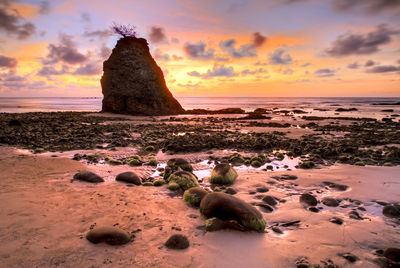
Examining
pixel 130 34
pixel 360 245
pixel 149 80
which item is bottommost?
pixel 360 245

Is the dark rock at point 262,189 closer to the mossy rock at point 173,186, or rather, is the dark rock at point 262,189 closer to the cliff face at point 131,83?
the mossy rock at point 173,186

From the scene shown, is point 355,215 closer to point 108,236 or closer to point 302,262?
point 302,262

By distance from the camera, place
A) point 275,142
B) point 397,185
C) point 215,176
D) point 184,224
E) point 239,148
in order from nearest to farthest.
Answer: point 184,224, point 397,185, point 215,176, point 239,148, point 275,142

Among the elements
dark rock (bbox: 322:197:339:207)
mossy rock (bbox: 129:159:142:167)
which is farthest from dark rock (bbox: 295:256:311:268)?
mossy rock (bbox: 129:159:142:167)

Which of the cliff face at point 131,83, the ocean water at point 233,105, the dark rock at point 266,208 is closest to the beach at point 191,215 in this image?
the dark rock at point 266,208

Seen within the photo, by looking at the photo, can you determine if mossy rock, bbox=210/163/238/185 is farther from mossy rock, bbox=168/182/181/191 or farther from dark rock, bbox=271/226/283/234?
dark rock, bbox=271/226/283/234

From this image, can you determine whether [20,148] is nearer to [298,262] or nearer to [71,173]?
[71,173]

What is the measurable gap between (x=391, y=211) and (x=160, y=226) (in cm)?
413

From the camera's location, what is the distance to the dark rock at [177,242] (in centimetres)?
324

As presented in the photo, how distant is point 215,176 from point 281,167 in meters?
2.67

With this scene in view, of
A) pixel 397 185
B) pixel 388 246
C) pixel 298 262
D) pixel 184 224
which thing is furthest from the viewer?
pixel 397 185

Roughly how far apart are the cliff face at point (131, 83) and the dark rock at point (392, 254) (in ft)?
84.1

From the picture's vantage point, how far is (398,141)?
11594mm

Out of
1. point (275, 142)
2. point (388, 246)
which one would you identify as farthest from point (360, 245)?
point (275, 142)
